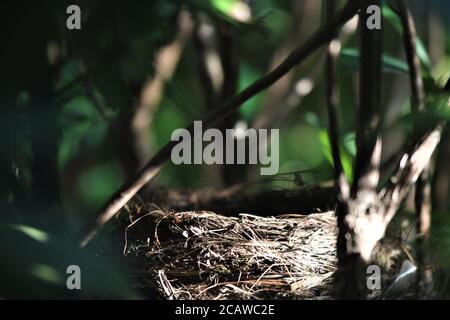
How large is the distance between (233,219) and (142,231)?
13 centimetres

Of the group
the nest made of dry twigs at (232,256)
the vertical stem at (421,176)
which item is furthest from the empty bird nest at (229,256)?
the vertical stem at (421,176)

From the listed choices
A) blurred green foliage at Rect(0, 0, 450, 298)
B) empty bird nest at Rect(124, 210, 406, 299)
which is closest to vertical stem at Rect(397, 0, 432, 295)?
blurred green foliage at Rect(0, 0, 450, 298)

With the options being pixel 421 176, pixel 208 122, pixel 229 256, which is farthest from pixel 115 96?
pixel 421 176

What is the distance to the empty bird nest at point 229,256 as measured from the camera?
781mm

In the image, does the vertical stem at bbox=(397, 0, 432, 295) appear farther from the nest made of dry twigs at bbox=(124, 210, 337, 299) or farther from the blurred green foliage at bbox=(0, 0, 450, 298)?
the nest made of dry twigs at bbox=(124, 210, 337, 299)

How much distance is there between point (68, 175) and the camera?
4.58 ft

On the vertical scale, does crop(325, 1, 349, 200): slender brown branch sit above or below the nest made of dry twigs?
above

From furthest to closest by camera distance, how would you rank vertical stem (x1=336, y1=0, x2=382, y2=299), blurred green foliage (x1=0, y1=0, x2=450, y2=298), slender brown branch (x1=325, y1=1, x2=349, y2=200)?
slender brown branch (x1=325, y1=1, x2=349, y2=200) < vertical stem (x1=336, y1=0, x2=382, y2=299) < blurred green foliage (x1=0, y1=0, x2=450, y2=298)

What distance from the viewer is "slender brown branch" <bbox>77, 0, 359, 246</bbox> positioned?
79 centimetres

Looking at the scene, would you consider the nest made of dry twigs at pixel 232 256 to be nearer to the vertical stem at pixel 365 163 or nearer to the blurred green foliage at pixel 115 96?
the vertical stem at pixel 365 163

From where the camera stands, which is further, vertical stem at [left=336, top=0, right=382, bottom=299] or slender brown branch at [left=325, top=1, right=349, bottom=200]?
slender brown branch at [left=325, top=1, right=349, bottom=200]

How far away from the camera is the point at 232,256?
813 millimetres

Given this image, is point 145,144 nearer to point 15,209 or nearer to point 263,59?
point 263,59

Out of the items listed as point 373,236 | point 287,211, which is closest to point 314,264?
point 373,236
